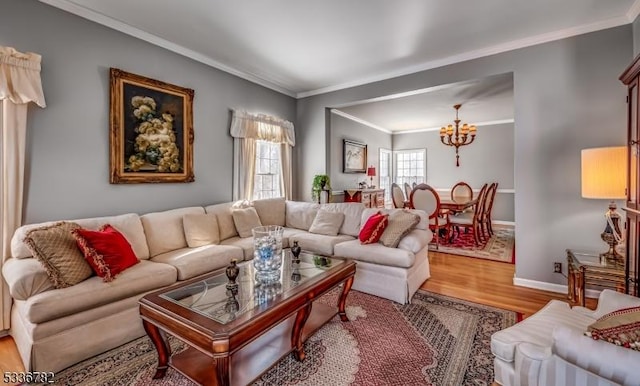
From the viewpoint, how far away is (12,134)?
7.42 feet

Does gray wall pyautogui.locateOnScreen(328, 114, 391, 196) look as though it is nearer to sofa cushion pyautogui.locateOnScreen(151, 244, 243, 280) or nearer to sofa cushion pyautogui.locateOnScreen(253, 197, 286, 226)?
sofa cushion pyautogui.locateOnScreen(253, 197, 286, 226)

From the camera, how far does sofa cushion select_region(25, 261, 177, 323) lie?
69.3 inches

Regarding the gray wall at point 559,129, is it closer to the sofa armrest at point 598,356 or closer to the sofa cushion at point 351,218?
the sofa cushion at point 351,218

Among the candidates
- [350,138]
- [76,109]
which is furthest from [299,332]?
[350,138]

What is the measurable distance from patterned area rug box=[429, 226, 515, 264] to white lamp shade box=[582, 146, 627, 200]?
7.21 feet

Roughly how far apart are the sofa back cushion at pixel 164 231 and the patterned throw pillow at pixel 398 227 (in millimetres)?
2234

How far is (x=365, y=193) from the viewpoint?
22.0 feet

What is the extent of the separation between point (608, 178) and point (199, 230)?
12.3ft

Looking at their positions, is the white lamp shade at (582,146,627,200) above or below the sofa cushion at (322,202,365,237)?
above

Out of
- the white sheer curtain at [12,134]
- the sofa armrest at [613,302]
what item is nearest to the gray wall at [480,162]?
the sofa armrest at [613,302]

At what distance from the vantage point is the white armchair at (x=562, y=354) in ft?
3.32

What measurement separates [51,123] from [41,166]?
0.39m

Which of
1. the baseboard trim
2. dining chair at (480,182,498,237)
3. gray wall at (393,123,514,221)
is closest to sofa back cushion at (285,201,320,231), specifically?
the baseboard trim

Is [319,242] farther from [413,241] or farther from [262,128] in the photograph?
[262,128]
